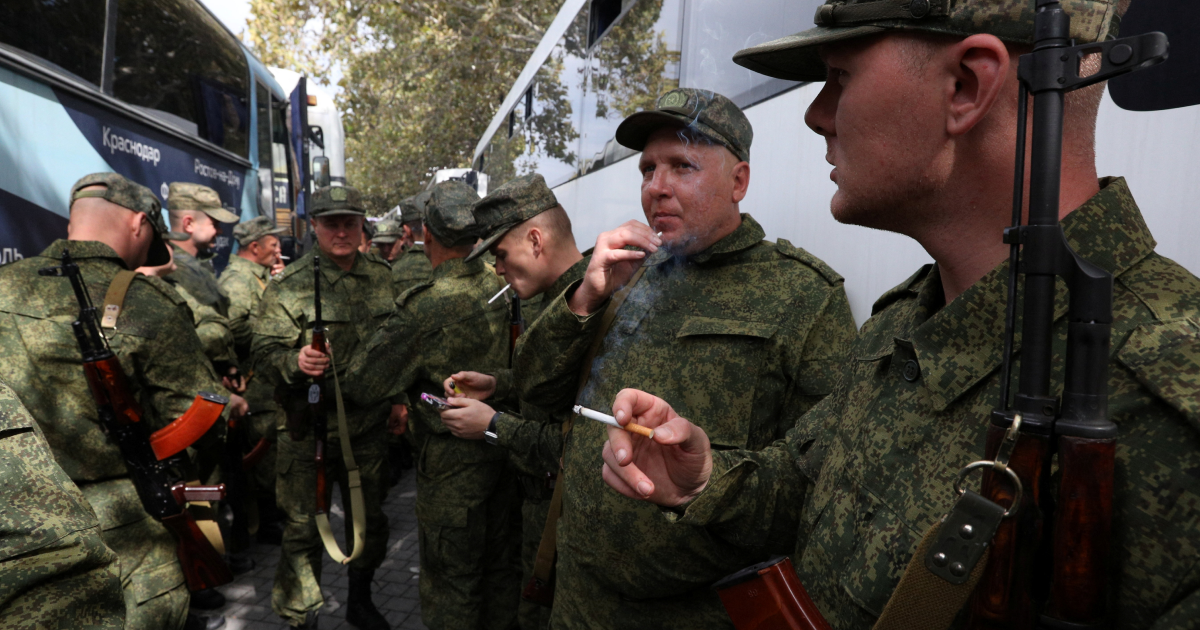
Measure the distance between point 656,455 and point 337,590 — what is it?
414cm

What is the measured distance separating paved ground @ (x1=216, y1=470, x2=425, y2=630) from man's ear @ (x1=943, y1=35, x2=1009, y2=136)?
4.27m

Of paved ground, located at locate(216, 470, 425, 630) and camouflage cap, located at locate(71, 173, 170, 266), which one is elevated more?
camouflage cap, located at locate(71, 173, 170, 266)

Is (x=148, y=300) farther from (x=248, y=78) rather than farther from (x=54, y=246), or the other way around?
(x=248, y=78)

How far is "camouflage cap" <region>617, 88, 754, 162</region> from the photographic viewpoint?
2.15m

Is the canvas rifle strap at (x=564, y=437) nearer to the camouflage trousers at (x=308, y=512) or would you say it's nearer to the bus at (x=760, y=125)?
the bus at (x=760, y=125)

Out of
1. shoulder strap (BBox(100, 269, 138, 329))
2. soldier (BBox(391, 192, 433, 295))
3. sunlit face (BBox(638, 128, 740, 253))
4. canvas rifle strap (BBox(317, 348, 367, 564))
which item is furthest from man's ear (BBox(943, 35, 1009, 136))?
soldier (BBox(391, 192, 433, 295))

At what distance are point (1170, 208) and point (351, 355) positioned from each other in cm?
443

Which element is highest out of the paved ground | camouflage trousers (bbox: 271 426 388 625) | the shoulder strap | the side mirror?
the side mirror

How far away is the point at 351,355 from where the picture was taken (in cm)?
472

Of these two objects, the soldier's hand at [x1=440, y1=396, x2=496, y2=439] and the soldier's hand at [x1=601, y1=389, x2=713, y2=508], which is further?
the soldier's hand at [x1=440, y1=396, x2=496, y2=439]

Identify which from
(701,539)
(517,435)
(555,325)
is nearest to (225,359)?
(517,435)

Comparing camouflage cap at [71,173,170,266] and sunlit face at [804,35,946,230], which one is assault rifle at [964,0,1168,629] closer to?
sunlit face at [804,35,946,230]

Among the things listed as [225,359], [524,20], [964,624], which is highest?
[524,20]

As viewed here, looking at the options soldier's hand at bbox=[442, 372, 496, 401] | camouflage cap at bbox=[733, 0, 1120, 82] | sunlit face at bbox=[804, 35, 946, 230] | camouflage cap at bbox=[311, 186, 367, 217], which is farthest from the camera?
camouflage cap at bbox=[311, 186, 367, 217]
